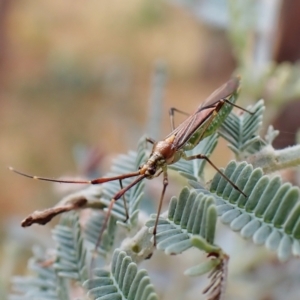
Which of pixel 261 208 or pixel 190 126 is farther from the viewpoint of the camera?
pixel 190 126

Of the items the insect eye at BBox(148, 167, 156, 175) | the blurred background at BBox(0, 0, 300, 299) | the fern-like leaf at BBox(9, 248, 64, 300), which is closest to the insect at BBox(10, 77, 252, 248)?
the insect eye at BBox(148, 167, 156, 175)

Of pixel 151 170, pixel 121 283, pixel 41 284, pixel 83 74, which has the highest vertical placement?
pixel 83 74

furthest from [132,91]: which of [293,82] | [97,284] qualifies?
[97,284]

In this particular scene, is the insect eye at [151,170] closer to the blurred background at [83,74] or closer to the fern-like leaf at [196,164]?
the fern-like leaf at [196,164]

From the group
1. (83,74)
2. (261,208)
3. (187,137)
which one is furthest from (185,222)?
(83,74)

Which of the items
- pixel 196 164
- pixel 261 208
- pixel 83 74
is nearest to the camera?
pixel 261 208

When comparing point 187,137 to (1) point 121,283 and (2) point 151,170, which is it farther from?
(1) point 121,283

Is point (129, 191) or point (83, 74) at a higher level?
point (83, 74)
